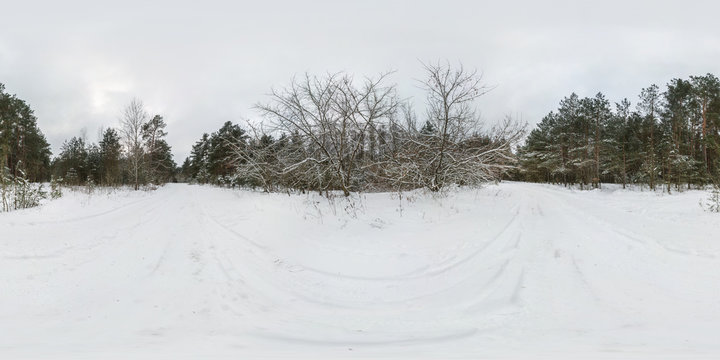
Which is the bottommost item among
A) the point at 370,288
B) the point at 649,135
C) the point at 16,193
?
the point at 370,288

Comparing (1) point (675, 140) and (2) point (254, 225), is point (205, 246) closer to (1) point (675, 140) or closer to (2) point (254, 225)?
(2) point (254, 225)

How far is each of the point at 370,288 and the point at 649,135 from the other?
34.4 metres

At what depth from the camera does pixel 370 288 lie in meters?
4.71

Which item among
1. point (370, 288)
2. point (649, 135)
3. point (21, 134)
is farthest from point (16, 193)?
point (649, 135)

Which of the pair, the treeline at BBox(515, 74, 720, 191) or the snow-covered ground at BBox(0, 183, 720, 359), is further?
the treeline at BBox(515, 74, 720, 191)

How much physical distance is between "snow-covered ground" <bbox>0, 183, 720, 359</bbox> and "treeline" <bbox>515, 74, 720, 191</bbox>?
18306mm

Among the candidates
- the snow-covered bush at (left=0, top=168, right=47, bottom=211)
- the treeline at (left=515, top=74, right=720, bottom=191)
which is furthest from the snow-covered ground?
the treeline at (left=515, top=74, right=720, bottom=191)

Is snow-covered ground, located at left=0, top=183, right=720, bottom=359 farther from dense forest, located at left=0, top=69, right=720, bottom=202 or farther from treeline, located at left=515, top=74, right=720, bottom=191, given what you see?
treeline, located at left=515, top=74, right=720, bottom=191

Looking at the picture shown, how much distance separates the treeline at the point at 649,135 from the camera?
25797mm

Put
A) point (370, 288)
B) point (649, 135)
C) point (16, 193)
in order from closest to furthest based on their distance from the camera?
point (370, 288), point (16, 193), point (649, 135)

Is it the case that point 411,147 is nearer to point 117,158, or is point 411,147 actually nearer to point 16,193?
point 16,193

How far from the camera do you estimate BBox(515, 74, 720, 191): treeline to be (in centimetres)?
2580

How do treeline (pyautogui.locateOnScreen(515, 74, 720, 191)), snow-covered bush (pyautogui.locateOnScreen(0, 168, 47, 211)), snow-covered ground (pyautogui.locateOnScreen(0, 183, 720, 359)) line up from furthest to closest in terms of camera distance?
treeline (pyautogui.locateOnScreen(515, 74, 720, 191)) < snow-covered bush (pyautogui.locateOnScreen(0, 168, 47, 211)) < snow-covered ground (pyautogui.locateOnScreen(0, 183, 720, 359))

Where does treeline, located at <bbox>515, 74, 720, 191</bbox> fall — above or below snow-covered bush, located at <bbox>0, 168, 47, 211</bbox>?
A: above
